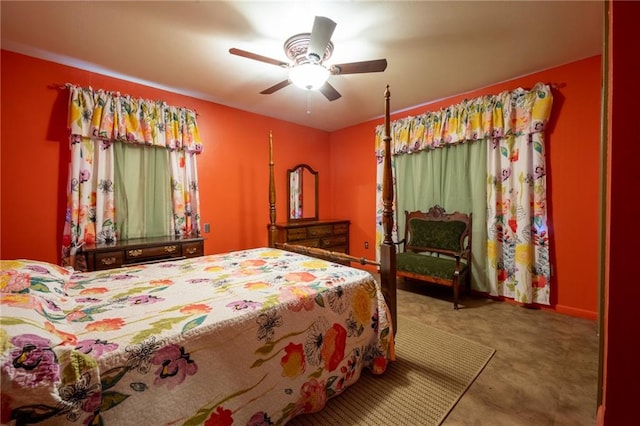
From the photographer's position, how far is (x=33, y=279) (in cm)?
128

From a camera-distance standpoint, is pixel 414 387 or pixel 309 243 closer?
pixel 414 387

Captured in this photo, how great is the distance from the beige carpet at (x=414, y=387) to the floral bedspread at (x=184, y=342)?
91 millimetres

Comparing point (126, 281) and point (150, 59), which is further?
point (150, 59)

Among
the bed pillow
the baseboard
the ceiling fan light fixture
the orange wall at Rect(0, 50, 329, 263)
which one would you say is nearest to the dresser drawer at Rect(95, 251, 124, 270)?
the orange wall at Rect(0, 50, 329, 263)

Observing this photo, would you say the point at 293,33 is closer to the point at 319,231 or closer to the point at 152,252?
the point at 152,252

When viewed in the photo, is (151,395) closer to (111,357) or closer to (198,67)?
(111,357)

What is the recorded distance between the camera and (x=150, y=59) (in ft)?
8.06

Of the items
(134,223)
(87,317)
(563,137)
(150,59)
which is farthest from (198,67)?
(563,137)

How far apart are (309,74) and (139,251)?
227cm

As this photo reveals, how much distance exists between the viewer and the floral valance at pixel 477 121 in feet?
8.89

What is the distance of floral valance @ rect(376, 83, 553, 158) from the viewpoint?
107 inches

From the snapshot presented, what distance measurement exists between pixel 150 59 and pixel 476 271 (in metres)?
4.12

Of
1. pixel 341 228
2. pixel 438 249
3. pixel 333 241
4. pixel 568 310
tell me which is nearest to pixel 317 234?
pixel 333 241

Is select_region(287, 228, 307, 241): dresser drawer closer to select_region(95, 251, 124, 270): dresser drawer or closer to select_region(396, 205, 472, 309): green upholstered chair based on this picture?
select_region(396, 205, 472, 309): green upholstered chair
